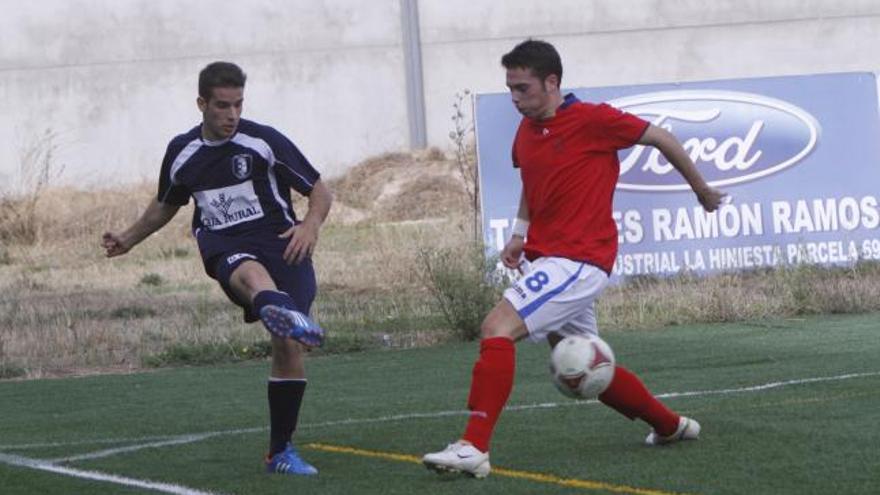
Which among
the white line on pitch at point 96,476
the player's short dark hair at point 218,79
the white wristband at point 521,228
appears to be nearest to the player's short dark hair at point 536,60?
the white wristband at point 521,228

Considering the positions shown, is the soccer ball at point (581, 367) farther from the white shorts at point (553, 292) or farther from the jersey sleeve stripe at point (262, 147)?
the jersey sleeve stripe at point (262, 147)

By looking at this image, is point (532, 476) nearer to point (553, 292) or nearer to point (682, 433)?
point (553, 292)

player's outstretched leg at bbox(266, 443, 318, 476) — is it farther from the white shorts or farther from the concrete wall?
the concrete wall

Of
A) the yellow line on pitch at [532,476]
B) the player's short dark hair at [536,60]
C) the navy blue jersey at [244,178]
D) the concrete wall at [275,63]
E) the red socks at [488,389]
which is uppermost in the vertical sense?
the concrete wall at [275,63]

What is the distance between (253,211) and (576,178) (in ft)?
4.71

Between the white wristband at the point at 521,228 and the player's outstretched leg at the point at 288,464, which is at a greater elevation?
the white wristband at the point at 521,228

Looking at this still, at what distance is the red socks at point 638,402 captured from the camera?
334 inches

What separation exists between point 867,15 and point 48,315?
2227cm

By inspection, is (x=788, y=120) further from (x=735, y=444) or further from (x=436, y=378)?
(x=735, y=444)

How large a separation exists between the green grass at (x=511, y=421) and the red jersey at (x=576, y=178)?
91cm

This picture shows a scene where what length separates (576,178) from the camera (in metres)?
8.19

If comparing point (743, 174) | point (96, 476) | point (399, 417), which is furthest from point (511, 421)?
point (743, 174)

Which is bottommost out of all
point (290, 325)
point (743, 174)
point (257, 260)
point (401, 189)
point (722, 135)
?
point (290, 325)

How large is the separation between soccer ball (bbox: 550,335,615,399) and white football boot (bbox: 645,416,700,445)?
48 cm
